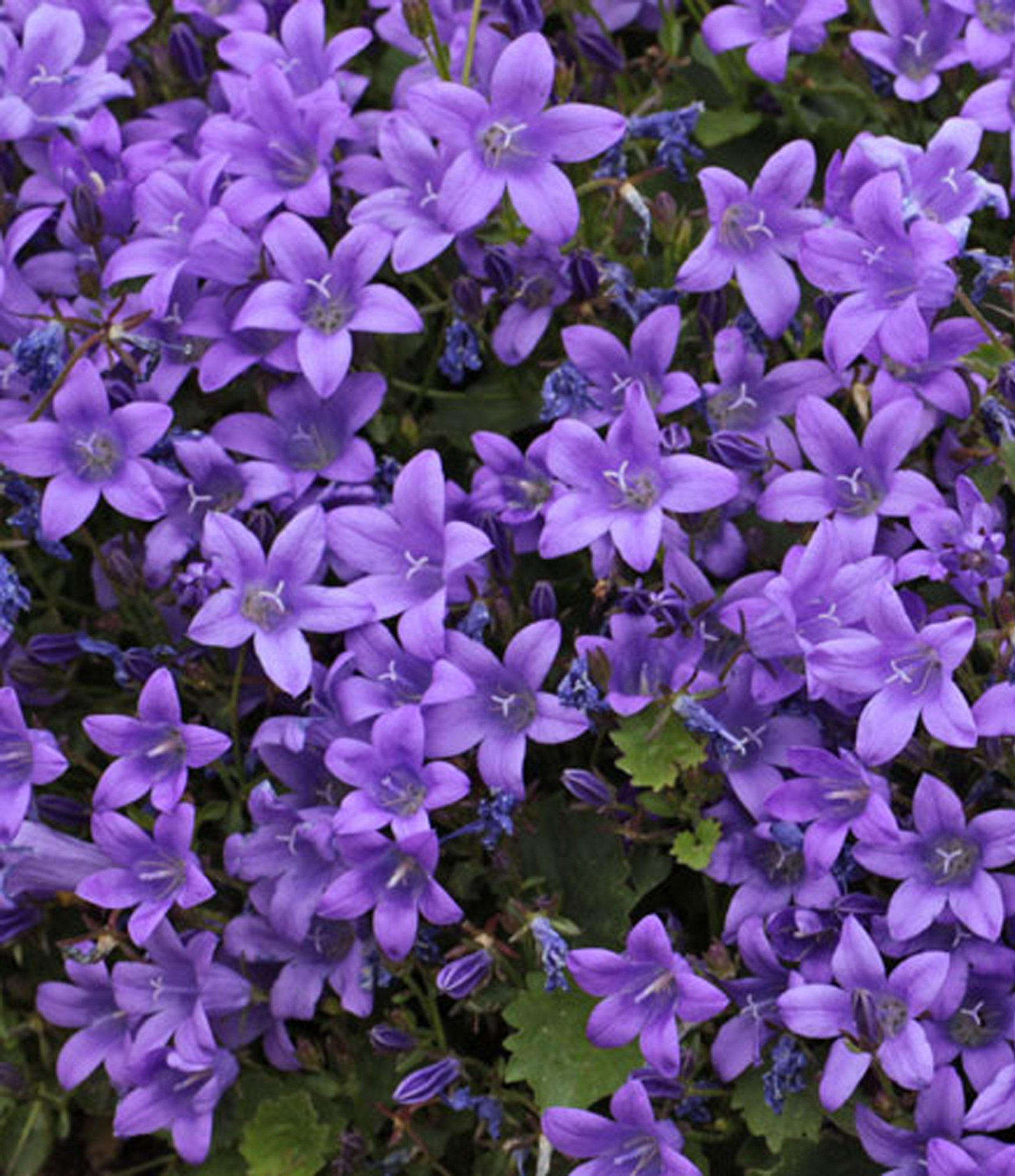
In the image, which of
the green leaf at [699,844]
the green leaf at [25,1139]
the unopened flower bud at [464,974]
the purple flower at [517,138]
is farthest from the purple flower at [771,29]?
the green leaf at [25,1139]

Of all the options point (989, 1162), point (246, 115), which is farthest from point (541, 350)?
point (989, 1162)

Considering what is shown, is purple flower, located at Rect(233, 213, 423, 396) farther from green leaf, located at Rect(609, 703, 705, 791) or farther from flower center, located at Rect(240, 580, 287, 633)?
green leaf, located at Rect(609, 703, 705, 791)

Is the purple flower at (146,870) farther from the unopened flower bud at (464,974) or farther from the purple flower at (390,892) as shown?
the unopened flower bud at (464,974)

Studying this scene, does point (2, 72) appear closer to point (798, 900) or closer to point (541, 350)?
point (541, 350)

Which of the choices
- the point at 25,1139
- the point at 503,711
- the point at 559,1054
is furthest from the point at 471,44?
the point at 25,1139

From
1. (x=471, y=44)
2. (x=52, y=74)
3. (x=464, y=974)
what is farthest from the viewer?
(x=52, y=74)

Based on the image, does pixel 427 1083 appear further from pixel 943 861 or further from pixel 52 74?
pixel 52 74

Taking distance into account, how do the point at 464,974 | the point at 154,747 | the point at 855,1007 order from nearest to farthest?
1. the point at 855,1007
2. the point at 464,974
3. the point at 154,747

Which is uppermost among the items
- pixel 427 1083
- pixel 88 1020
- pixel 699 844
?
pixel 699 844
